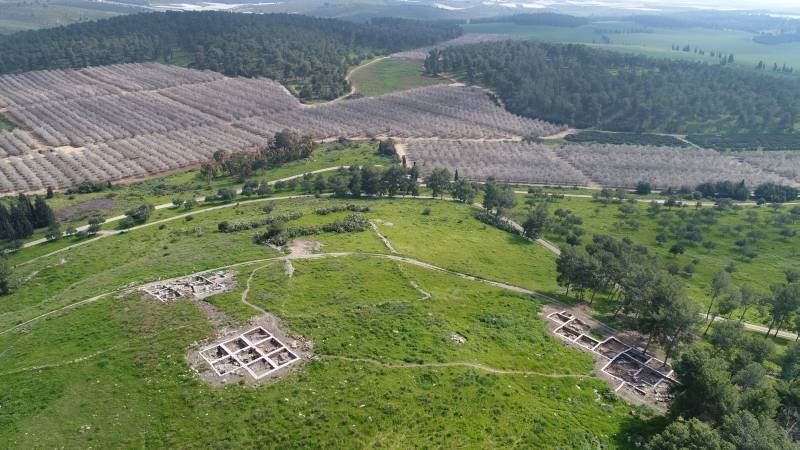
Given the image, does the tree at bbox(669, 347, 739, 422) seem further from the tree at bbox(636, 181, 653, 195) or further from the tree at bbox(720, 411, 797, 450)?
the tree at bbox(636, 181, 653, 195)

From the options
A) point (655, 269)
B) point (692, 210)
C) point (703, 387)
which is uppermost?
point (703, 387)

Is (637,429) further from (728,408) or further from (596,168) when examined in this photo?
(596,168)

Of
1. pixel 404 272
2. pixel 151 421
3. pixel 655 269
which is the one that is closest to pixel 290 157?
pixel 404 272

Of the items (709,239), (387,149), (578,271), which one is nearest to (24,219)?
(578,271)

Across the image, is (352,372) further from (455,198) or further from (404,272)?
(455,198)

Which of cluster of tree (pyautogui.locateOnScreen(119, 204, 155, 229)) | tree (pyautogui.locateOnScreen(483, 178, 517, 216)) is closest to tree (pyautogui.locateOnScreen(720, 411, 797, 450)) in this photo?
tree (pyautogui.locateOnScreen(483, 178, 517, 216))

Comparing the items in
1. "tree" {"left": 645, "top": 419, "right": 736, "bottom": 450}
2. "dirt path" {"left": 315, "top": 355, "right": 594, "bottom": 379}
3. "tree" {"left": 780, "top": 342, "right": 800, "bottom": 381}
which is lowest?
"tree" {"left": 780, "top": 342, "right": 800, "bottom": 381}
